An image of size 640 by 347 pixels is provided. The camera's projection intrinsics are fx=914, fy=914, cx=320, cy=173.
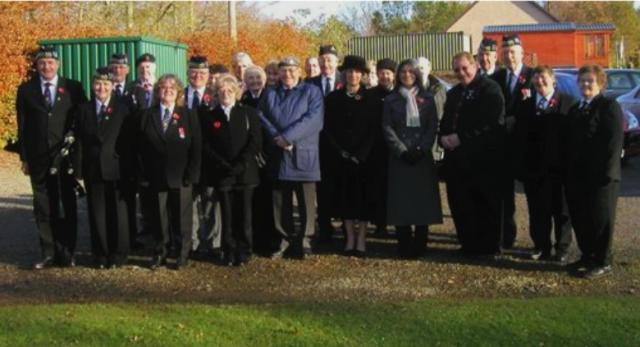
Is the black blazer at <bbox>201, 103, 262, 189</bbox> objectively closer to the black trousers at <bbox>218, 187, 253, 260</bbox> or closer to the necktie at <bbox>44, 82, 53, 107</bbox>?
the black trousers at <bbox>218, 187, 253, 260</bbox>

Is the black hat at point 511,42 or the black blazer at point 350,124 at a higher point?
the black hat at point 511,42

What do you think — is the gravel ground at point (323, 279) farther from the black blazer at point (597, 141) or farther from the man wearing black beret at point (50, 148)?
the black blazer at point (597, 141)

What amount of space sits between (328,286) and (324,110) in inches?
84.1

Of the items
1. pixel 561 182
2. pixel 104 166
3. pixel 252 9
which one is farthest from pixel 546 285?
pixel 252 9

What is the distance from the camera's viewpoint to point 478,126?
8.93 m

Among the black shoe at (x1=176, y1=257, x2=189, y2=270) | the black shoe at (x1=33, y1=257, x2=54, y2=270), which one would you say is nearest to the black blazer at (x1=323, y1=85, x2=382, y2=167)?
the black shoe at (x1=176, y1=257, x2=189, y2=270)

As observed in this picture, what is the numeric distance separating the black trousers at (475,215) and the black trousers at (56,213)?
12.7 ft

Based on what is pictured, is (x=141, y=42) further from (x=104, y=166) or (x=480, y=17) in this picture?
(x=480, y=17)

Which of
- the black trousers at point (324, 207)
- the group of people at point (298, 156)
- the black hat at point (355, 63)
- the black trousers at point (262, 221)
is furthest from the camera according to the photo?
the black trousers at point (324, 207)

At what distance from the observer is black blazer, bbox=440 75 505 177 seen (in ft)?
29.2

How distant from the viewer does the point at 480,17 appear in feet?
245

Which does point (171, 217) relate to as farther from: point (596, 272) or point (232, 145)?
point (596, 272)

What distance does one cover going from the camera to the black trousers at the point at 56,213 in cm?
906

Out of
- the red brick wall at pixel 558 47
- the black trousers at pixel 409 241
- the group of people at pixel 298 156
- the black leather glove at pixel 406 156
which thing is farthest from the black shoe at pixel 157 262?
the red brick wall at pixel 558 47
